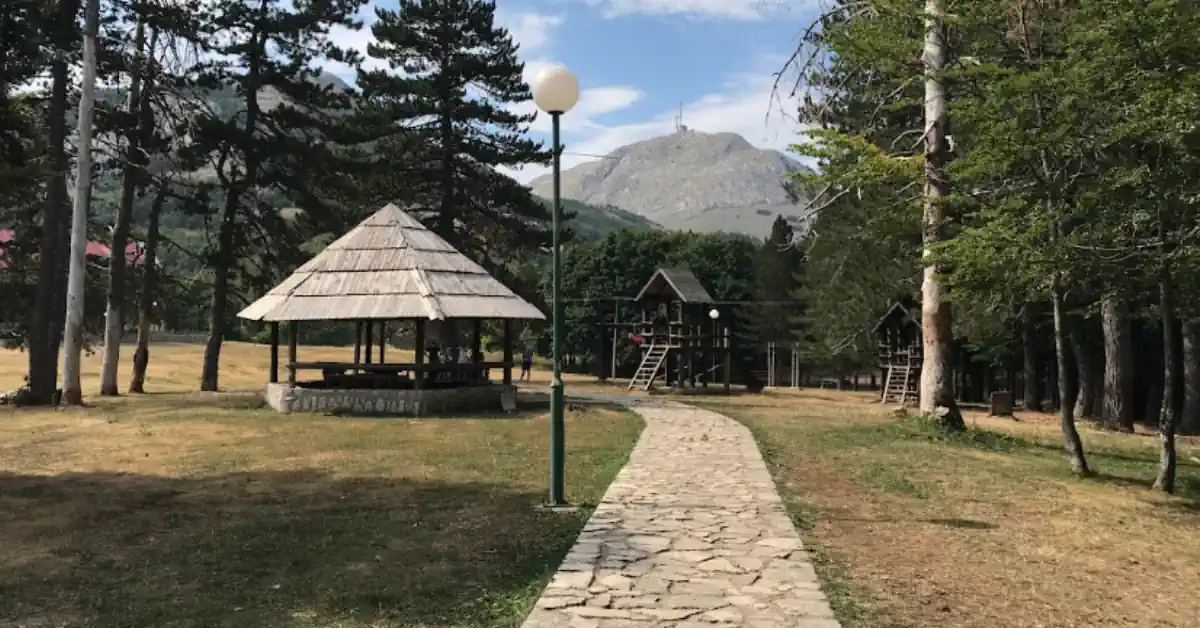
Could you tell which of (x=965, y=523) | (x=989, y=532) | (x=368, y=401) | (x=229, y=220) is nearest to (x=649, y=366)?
(x=368, y=401)

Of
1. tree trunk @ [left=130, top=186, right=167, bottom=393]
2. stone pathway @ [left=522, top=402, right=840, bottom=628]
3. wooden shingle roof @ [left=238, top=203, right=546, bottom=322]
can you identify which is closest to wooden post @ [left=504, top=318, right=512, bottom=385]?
wooden shingle roof @ [left=238, top=203, right=546, bottom=322]

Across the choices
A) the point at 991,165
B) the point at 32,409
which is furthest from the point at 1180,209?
the point at 32,409

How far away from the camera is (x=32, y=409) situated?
19.0 metres

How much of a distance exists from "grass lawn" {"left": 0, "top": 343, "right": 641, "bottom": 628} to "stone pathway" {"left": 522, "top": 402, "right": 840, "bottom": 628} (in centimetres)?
31

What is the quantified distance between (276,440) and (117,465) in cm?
291

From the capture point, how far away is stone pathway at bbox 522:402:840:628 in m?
4.95

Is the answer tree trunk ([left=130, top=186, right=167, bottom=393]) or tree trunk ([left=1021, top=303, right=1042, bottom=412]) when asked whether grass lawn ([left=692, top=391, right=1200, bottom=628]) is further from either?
tree trunk ([left=130, top=186, right=167, bottom=393])

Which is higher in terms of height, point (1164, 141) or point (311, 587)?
point (1164, 141)

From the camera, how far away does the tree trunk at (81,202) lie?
19.0m

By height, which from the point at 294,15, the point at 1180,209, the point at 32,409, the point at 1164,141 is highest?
the point at 294,15

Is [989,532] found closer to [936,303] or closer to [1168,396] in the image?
[1168,396]

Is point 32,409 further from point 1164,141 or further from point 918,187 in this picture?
point 1164,141

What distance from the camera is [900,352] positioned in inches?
1200

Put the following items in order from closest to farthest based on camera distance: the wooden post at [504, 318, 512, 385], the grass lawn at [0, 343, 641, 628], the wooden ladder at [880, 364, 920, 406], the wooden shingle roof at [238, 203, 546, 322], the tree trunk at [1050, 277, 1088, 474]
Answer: the grass lawn at [0, 343, 641, 628]
the tree trunk at [1050, 277, 1088, 474]
the wooden shingle roof at [238, 203, 546, 322]
the wooden post at [504, 318, 512, 385]
the wooden ladder at [880, 364, 920, 406]
